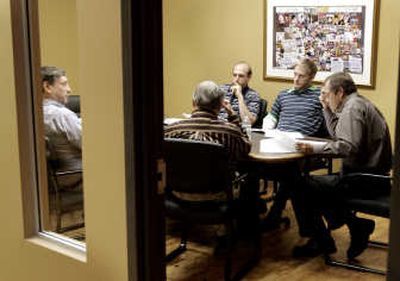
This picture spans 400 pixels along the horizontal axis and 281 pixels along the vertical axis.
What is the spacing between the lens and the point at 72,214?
3146 millimetres

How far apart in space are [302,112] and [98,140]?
116 inches

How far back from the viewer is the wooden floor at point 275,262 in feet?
11.4

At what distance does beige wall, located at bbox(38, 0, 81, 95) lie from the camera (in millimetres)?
5293

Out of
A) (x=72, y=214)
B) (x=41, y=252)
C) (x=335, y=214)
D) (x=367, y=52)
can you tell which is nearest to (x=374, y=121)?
(x=335, y=214)

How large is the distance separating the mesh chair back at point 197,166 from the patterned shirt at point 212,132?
6.5 inches

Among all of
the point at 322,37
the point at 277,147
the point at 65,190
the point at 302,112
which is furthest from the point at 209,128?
the point at 322,37

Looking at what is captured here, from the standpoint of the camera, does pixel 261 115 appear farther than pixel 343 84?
Yes

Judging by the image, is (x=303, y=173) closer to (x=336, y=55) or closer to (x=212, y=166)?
(x=212, y=166)

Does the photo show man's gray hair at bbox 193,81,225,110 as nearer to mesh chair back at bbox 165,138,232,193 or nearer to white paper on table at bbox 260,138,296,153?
mesh chair back at bbox 165,138,232,193

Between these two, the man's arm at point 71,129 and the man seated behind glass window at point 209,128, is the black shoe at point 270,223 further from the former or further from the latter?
the man's arm at point 71,129

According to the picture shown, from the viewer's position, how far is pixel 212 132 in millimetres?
3369

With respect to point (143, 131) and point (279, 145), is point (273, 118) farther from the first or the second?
point (143, 131)

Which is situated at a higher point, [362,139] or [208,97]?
[208,97]

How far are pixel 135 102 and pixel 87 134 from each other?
0.88ft
